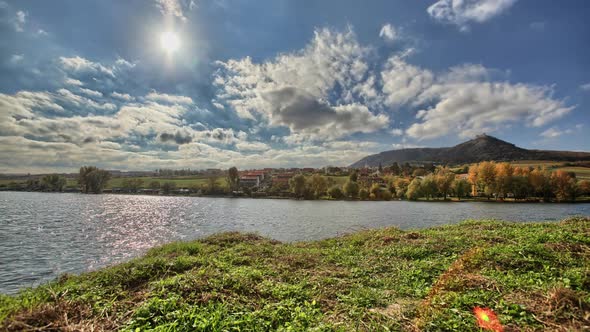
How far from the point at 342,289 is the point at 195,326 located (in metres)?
4.87

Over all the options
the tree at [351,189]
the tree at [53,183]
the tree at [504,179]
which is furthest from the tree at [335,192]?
the tree at [53,183]

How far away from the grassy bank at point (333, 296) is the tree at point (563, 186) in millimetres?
105012

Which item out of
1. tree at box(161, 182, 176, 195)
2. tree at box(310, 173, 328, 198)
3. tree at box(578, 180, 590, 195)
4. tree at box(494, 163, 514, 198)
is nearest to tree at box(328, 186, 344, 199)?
tree at box(310, 173, 328, 198)

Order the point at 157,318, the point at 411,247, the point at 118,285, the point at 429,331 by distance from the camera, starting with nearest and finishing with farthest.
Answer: the point at 429,331, the point at 157,318, the point at 118,285, the point at 411,247

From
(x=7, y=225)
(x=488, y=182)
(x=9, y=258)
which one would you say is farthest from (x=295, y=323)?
(x=488, y=182)

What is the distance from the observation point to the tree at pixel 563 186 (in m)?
83.2

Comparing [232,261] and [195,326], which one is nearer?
[195,326]

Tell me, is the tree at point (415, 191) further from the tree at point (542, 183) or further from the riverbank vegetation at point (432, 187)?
the tree at point (542, 183)

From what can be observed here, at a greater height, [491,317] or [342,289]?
[491,317]

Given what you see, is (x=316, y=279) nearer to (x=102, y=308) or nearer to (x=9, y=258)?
(x=102, y=308)

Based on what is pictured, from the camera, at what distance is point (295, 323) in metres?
5.85

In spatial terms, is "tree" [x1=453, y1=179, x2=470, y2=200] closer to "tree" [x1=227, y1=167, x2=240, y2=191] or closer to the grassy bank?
"tree" [x1=227, y1=167, x2=240, y2=191]

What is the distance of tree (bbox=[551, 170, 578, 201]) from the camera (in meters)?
83.2

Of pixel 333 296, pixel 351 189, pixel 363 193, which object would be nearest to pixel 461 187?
pixel 363 193
